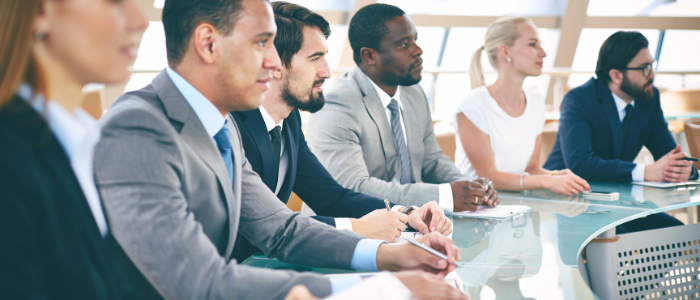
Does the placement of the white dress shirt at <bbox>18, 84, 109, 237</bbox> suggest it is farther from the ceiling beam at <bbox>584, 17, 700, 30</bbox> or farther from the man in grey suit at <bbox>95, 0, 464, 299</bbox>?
the ceiling beam at <bbox>584, 17, 700, 30</bbox>

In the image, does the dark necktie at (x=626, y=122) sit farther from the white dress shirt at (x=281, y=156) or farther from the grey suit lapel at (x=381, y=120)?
the white dress shirt at (x=281, y=156)

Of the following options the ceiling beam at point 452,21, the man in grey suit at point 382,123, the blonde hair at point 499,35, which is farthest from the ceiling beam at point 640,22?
the man in grey suit at point 382,123

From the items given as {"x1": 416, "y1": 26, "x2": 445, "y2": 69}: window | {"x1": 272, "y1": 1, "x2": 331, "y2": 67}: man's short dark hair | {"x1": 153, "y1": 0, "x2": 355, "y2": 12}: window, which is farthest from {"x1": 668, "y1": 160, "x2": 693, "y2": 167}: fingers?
{"x1": 416, "y1": 26, "x2": 445, "y2": 69}: window

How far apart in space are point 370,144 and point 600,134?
140cm

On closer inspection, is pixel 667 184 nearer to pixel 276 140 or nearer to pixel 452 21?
pixel 276 140

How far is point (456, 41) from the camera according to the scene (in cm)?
1174

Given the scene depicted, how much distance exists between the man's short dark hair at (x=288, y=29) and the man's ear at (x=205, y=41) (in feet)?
2.73

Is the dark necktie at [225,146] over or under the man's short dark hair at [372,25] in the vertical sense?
under

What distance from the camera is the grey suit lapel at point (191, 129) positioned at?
36.9 inches

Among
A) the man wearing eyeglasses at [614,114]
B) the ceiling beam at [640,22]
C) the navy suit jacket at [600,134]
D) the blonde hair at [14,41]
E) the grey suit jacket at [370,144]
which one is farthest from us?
the ceiling beam at [640,22]

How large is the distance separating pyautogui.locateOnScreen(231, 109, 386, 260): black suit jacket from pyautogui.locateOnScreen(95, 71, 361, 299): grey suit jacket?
1.84ft

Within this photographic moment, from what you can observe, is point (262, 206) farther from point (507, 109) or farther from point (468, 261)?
point (507, 109)

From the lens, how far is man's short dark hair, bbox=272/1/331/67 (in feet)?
6.01

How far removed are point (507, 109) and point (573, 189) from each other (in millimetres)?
729
